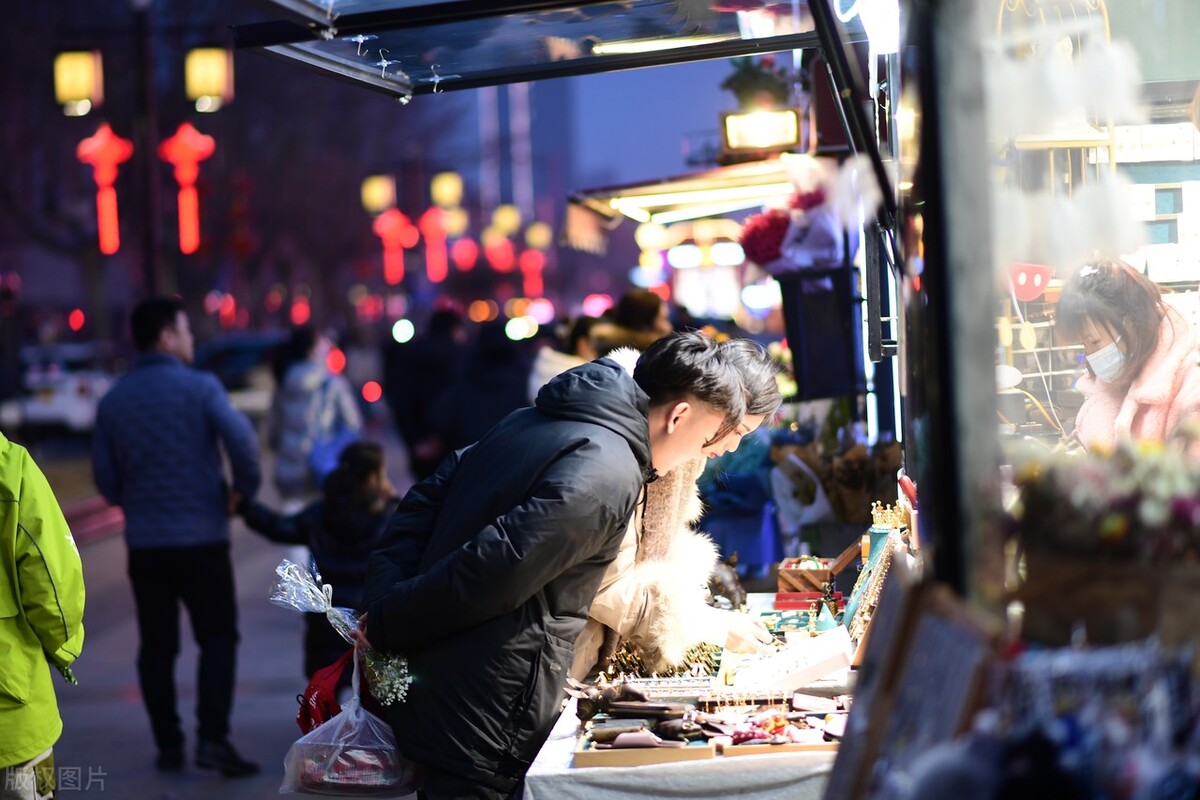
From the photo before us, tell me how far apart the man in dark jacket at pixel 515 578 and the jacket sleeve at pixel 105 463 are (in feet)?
13.0

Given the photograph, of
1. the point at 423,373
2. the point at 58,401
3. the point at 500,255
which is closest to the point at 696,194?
the point at 423,373

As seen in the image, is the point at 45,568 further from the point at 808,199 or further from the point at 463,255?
the point at 463,255

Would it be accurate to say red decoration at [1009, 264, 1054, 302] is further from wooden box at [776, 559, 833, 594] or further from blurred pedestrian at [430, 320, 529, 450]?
blurred pedestrian at [430, 320, 529, 450]

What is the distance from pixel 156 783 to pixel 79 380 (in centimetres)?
2241

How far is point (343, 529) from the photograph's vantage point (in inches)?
273

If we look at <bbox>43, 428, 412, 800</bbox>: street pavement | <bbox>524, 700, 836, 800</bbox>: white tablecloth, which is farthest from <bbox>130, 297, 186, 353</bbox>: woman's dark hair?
<bbox>524, 700, 836, 800</bbox>: white tablecloth

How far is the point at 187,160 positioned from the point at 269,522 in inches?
708

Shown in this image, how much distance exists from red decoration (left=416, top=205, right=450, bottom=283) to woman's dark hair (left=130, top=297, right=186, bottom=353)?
167 ft

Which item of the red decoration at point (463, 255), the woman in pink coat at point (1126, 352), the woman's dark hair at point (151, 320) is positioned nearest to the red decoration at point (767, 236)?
the woman in pink coat at point (1126, 352)

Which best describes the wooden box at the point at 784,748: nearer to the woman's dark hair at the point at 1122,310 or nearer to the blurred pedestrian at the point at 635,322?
the woman's dark hair at the point at 1122,310

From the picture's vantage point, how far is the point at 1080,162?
4312mm

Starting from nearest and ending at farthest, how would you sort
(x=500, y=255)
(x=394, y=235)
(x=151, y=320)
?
(x=151, y=320)
(x=394, y=235)
(x=500, y=255)

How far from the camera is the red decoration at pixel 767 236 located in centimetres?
683

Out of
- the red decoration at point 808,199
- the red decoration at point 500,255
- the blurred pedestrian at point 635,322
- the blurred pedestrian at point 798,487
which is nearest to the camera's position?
the blurred pedestrian at point 798,487
